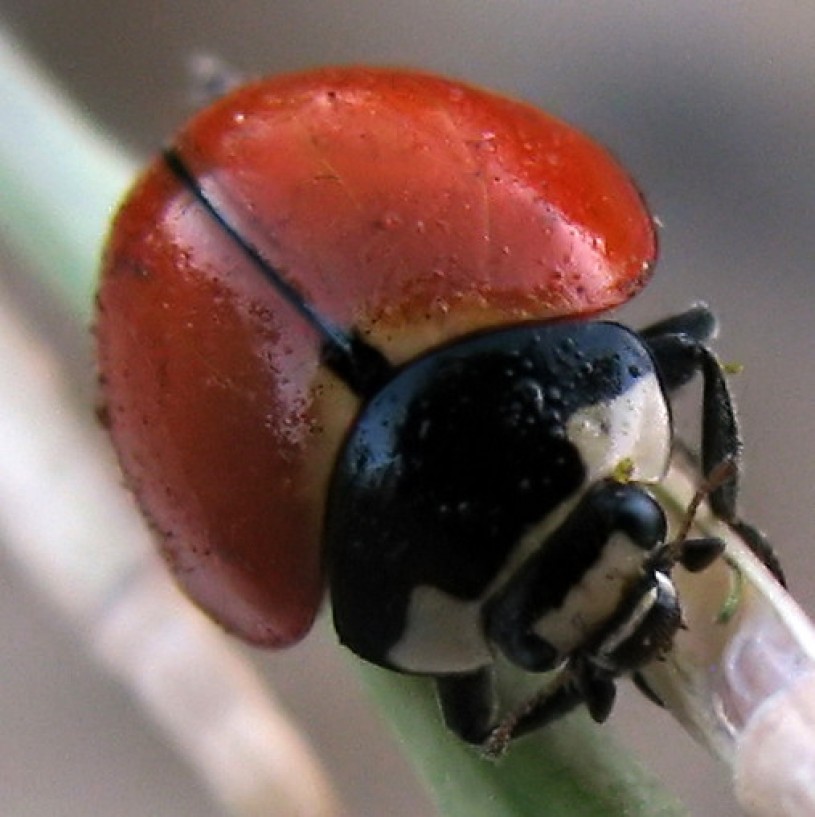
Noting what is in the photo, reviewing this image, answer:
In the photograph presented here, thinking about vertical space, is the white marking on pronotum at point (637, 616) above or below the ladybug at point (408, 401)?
below

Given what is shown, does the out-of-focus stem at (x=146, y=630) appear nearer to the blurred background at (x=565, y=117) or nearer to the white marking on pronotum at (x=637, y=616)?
the white marking on pronotum at (x=637, y=616)

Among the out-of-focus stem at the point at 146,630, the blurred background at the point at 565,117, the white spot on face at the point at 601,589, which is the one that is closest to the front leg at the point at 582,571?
the white spot on face at the point at 601,589

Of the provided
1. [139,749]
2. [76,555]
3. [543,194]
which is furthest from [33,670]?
[543,194]

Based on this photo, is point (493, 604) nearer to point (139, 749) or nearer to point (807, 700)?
point (807, 700)

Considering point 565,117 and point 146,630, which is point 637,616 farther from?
point 565,117

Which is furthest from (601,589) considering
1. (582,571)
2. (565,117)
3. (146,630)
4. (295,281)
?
(565,117)

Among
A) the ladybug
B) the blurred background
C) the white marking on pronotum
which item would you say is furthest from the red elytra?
the blurred background
